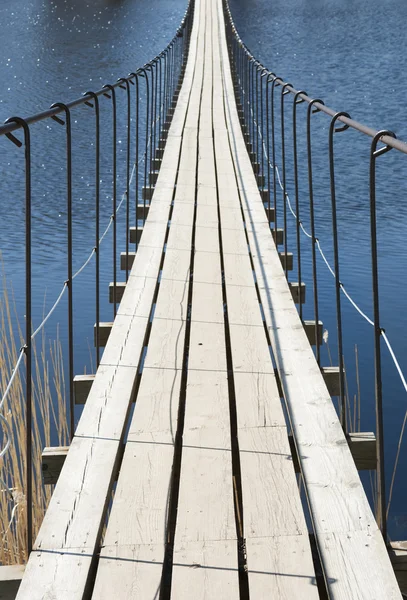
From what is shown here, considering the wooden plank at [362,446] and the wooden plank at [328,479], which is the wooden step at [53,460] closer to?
the wooden plank at [328,479]

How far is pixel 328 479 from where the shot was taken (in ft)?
4.83

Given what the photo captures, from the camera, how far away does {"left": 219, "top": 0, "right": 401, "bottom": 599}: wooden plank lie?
4.01 ft

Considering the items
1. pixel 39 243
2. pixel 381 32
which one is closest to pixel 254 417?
pixel 39 243

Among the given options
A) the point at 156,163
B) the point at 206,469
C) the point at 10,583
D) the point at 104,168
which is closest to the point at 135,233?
the point at 156,163

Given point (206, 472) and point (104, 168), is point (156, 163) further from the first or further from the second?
point (104, 168)

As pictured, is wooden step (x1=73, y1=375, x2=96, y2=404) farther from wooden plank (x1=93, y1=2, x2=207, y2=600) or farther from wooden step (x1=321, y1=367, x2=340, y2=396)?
wooden step (x1=321, y1=367, x2=340, y2=396)

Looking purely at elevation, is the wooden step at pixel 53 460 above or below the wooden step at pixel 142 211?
below

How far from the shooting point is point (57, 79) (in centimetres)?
1330

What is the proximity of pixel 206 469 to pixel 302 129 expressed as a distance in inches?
340

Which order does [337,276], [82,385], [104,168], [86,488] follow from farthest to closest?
[104,168] → [82,385] → [337,276] → [86,488]

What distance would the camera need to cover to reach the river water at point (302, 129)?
5.70m

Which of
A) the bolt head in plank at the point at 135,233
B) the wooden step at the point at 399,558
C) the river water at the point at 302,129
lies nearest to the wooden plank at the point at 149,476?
the wooden step at the point at 399,558

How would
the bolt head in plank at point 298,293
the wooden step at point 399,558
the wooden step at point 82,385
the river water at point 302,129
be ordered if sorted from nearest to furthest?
the wooden step at point 399,558 < the wooden step at point 82,385 < the bolt head in plank at point 298,293 < the river water at point 302,129

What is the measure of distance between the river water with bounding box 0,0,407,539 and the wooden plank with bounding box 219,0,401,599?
1721 mm
